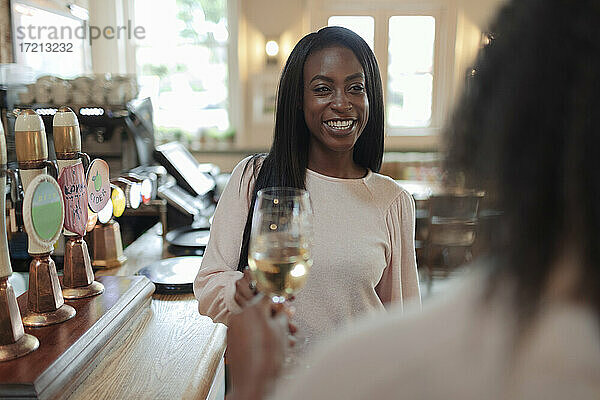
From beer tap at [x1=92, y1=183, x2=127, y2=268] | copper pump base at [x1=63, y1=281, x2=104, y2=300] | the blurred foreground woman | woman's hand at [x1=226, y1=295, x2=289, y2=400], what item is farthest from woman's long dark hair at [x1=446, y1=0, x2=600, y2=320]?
beer tap at [x1=92, y1=183, x2=127, y2=268]

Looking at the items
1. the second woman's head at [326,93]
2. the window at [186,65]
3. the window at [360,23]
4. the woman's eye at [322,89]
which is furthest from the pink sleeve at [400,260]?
the window at [360,23]

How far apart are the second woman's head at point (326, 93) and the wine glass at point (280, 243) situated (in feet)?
1.59

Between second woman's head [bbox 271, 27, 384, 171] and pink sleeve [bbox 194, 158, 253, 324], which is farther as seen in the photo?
second woman's head [bbox 271, 27, 384, 171]

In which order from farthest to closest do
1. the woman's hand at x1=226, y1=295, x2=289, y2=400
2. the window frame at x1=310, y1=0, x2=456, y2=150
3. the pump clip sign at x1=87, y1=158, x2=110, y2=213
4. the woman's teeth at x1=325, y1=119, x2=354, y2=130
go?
the window frame at x1=310, y1=0, x2=456, y2=150
the pump clip sign at x1=87, y1=158, x2=110, y2=213
the woman's teeth at x1=325, y1=119, x2=354, y2=130
the woman's hand at x1=226, y1=295, x2=289, y2=400

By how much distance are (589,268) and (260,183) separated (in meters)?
0.98

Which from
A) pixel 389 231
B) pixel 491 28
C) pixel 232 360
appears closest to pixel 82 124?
pixel 389 231

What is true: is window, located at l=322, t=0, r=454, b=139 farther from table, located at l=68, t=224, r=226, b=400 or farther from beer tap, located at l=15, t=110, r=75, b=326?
beer tap, located at l=15, t=110, r=75, b=326

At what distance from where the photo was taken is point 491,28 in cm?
47

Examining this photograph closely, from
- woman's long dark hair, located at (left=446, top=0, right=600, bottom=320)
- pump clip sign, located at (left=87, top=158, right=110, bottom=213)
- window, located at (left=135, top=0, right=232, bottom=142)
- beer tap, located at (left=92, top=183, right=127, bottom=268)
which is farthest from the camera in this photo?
window, located at (left=135, top=0, right=232, bottom=142)

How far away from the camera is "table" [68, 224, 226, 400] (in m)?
1.13

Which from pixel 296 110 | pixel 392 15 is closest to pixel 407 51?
pixel 392 15

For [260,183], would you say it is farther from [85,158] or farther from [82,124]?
[82,124]

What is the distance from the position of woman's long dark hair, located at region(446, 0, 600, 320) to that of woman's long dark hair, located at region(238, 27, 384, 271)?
903 millimetres

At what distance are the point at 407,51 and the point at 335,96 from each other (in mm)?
5966
